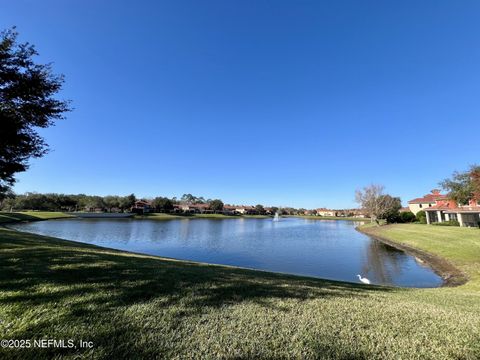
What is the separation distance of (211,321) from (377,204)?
6489 centimetres

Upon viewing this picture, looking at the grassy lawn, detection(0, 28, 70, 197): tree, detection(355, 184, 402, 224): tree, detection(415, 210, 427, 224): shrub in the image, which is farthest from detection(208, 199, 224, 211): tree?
the grassy lawn

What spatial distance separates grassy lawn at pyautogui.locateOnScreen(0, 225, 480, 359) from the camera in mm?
3016

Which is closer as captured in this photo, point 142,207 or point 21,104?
point 21,104

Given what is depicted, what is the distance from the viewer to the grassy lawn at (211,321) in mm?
3016

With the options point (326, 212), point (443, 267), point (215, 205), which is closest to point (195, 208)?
point (215, 205)

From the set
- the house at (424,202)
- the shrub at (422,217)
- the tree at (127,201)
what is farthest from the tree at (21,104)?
the tree at (127,201)

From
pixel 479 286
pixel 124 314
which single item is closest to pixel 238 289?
pixel 124 314

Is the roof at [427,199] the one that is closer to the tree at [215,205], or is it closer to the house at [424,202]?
the house at [424,202]

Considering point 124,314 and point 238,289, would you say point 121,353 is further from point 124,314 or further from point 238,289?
point 238,289

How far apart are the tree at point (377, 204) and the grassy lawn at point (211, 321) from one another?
60619 millimetres

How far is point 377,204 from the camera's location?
59688 millimetres

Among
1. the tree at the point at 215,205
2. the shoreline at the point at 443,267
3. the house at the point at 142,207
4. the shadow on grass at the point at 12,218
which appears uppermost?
the tree at the point at 215,205

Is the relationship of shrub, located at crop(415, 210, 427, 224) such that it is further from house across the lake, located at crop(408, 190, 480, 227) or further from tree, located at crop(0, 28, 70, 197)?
tree, located at crop(0, 28, 70, 197)

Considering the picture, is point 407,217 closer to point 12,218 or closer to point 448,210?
point 448,210
